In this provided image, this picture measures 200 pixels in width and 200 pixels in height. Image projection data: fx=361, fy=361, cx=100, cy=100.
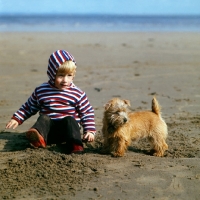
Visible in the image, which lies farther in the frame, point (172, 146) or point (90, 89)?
point (90, 89)

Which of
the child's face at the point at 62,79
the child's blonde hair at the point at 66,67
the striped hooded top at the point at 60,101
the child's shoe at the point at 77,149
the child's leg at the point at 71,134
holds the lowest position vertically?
the child's shoe at the point at 77,149

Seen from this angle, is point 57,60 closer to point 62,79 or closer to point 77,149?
point 62,79

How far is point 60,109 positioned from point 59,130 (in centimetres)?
27

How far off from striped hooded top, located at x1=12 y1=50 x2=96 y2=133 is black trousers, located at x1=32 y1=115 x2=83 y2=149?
0.12 metres

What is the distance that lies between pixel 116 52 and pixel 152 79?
4714 millimetres

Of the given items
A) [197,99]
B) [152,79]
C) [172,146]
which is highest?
[152,79]

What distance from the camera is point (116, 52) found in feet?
43.9

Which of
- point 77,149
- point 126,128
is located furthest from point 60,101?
point 126,128

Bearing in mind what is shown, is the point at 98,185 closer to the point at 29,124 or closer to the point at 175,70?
the point at 29,124

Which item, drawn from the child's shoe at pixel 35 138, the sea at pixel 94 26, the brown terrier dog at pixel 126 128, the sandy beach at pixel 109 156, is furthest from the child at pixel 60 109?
the sea at pixel 94 26

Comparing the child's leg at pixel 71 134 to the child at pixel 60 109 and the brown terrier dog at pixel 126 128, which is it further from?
the brown terrier dog at pixel 126 128

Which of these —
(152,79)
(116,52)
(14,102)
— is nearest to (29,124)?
(14,102)

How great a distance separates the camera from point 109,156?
165 inches

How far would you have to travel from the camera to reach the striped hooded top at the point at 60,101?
4500mm
